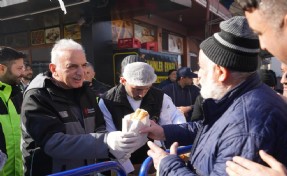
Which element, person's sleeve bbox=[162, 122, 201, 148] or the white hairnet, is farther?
the white hairnet

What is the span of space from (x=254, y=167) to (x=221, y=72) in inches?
24.7

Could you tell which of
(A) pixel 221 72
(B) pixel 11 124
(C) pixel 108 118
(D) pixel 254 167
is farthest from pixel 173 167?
(B) pixel 11 124

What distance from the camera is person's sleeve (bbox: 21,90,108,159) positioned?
7.13ft

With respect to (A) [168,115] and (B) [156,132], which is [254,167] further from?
(A) [168,115]

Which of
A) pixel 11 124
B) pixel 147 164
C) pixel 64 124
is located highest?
pixel 64 124

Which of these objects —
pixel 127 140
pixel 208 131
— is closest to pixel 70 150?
pixel 127 140

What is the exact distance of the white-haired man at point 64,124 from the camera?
218cm

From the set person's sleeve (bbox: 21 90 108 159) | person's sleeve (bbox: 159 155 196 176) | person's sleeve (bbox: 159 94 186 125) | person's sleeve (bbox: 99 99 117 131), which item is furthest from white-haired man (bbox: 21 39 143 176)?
person's sleeve (bbox: 159 94 186 125)

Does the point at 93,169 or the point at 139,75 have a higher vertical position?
the point at 139,75

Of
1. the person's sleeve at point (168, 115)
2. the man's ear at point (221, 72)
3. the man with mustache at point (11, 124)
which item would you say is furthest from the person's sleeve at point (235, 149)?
the man with mustache at point (11, 124)

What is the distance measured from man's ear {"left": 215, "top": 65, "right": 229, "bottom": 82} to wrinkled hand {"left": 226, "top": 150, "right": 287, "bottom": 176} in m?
0.52

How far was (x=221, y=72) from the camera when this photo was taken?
174cm

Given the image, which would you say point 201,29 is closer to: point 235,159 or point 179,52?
point 179,52

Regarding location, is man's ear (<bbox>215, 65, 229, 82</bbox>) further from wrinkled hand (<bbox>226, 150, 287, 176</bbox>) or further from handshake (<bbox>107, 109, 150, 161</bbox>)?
handshake (<bbox>107, 109, 150, 161</bbox>)
